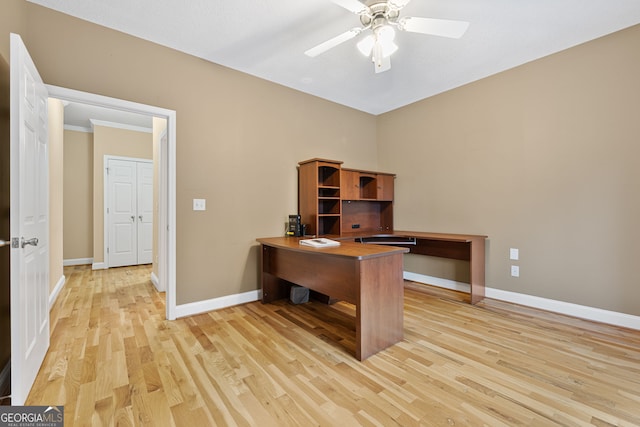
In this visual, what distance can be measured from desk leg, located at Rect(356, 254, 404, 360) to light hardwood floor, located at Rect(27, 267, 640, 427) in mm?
104

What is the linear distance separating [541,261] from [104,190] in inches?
264

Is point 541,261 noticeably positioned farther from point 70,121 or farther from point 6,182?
point 70,121

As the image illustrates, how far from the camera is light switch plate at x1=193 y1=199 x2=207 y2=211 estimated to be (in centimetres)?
288

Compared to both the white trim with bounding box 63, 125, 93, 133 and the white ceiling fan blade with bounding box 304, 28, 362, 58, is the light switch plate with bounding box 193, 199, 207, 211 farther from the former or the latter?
the white trim with bounding box 63, 125, 93, 133

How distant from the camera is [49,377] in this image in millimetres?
1763

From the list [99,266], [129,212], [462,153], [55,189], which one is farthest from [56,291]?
[462,153]

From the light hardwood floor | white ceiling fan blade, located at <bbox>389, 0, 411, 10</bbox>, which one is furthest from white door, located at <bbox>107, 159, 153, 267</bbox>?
white ceiling fan blade, located at <bbox>389, 0, 411, 10</bbox>

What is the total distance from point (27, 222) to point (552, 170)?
168 inches

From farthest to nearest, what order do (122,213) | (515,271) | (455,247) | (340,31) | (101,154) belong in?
1. (122,213)
2. (101,154)
3. (455,247)
4. (515,271)
5. (340,31)

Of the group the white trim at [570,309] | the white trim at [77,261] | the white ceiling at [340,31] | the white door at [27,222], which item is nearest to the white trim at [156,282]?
the white door at [27,222]

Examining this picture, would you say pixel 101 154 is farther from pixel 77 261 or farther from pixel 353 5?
pixel 353 5

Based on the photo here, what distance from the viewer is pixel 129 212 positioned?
5344mm

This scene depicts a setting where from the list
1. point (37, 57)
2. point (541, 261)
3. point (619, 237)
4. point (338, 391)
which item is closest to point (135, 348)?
point (338, 391)

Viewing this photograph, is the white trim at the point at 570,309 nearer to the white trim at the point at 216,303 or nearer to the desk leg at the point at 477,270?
the desk leg at the point at 477,270
